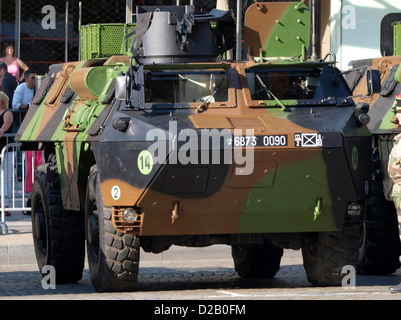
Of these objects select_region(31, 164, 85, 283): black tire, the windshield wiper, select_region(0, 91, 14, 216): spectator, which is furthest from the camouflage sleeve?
select_region(0, 91, 14, 216): spectator

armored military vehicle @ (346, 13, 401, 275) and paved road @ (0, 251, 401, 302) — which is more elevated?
armored military vehicle @ (346, 13, 401, 275)

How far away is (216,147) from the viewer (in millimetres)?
11453

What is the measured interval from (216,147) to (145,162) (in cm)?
60

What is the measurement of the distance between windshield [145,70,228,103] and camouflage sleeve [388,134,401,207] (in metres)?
1.53

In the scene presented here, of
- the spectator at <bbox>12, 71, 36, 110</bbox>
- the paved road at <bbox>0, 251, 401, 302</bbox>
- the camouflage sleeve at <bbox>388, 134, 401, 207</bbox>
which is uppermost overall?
the spectator at <bbox>12, 71, 36, 110</bbox>

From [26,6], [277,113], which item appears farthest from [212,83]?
[26,6]

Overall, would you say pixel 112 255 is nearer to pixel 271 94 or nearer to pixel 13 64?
pixel 271 94

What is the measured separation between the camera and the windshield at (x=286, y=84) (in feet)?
40.5

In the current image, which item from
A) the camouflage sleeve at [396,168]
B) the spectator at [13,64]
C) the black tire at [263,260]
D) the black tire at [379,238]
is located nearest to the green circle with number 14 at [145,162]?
the camouflage sleeve at [396,168]

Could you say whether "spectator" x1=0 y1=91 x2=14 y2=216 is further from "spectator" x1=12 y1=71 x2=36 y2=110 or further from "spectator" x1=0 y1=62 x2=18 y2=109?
"spectator" x1=0 y1=62 x2=18 y2=109

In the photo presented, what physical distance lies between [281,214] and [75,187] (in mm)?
2311

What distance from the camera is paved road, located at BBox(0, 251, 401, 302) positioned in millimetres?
11594

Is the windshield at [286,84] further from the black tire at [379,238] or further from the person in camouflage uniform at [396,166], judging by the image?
the black tire at [379,238]

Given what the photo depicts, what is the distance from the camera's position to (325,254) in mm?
12211
